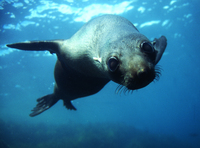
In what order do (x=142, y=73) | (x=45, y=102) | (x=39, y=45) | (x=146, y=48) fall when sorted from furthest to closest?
(x=45, y=102) → (x=39, y=45) → (x=146, y=48) → (x=142, y=73)

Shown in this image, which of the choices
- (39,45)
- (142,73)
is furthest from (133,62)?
(39,45)

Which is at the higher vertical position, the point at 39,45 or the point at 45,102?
the point at 39,45

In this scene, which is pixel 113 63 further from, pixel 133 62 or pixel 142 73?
pixel 142 73

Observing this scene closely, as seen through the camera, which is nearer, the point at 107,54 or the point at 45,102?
the point at 107,54

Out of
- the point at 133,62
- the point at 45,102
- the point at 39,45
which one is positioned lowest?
the point at 45,102

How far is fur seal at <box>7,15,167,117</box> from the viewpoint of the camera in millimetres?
1444

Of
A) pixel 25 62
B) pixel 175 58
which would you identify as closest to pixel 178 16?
pixel 175 58

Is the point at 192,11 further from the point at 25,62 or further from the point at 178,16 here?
the point at 25,62

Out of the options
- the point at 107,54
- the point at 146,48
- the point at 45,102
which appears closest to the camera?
the point at 146,48

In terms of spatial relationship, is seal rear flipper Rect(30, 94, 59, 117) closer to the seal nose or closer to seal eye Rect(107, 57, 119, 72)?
seal eye Rect(107, 57, 119, 72)

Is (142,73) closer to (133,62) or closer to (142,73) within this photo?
(142,73)

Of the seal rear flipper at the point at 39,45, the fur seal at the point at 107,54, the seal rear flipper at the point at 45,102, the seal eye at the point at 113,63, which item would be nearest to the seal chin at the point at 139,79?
the fur seal at the point at 107,54

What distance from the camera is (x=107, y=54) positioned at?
68.0 inches

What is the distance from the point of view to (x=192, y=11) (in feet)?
49.0
